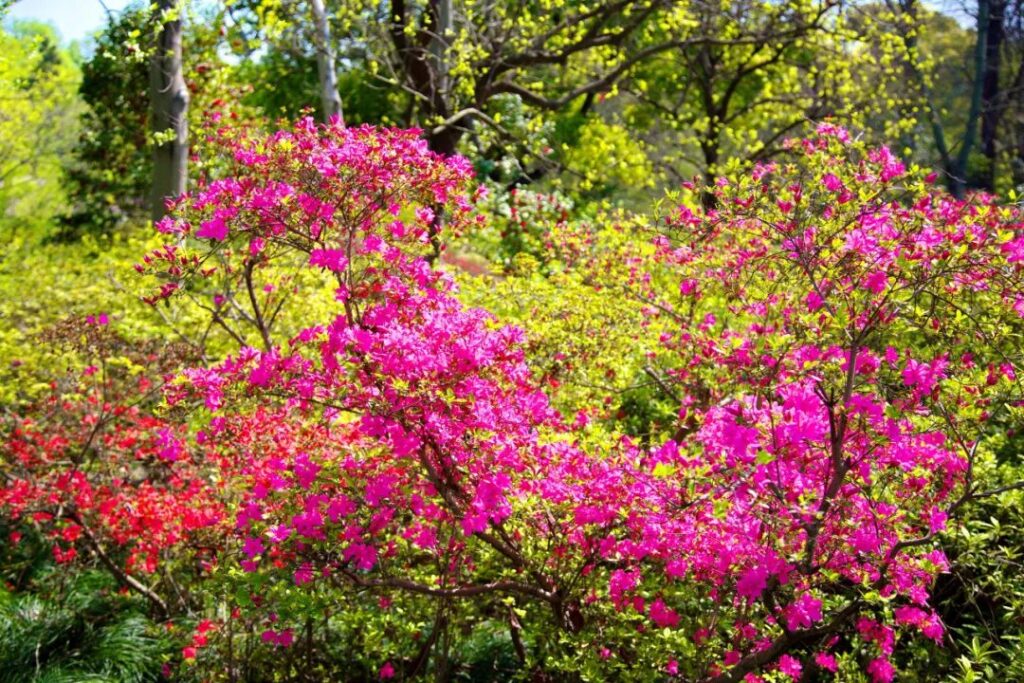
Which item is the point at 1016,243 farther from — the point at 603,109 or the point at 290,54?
the point at 603,109

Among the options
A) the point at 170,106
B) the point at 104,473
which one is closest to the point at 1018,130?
the point at 170,106

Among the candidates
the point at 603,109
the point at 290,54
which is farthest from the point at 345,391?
the point at 603,109

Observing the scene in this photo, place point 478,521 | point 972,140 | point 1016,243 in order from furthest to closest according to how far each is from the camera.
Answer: point 972,140 < point 478,521 < point 1016,243

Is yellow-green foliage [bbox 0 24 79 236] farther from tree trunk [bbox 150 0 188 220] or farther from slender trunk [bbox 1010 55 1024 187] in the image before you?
slender trunk [bbox 1010 55 1024 187]

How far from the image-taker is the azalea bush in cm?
362

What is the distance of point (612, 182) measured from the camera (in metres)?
20.8

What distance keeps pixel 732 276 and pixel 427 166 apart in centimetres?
199

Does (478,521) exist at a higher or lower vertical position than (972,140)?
lower

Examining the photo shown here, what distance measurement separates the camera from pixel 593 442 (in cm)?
462

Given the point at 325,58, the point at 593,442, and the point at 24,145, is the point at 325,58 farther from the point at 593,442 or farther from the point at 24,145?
the point at 24,145

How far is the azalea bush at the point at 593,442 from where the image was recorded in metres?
3.62

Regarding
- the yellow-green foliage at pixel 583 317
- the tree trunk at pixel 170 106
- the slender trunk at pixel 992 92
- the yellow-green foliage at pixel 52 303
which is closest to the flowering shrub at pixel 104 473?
the yellow-green foliage at pixel 52 303

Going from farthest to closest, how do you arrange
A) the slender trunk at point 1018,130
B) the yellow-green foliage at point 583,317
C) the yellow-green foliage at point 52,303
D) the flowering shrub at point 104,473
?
the slender trunk at point 1018,130 → the yellow-green foliage at point 52,303 → the flowering shrub at point 104,473 → the yellow-green foliage at point 583,317

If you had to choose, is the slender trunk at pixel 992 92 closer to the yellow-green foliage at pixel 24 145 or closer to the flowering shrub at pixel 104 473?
the flowering shrub at pixel 104 473
